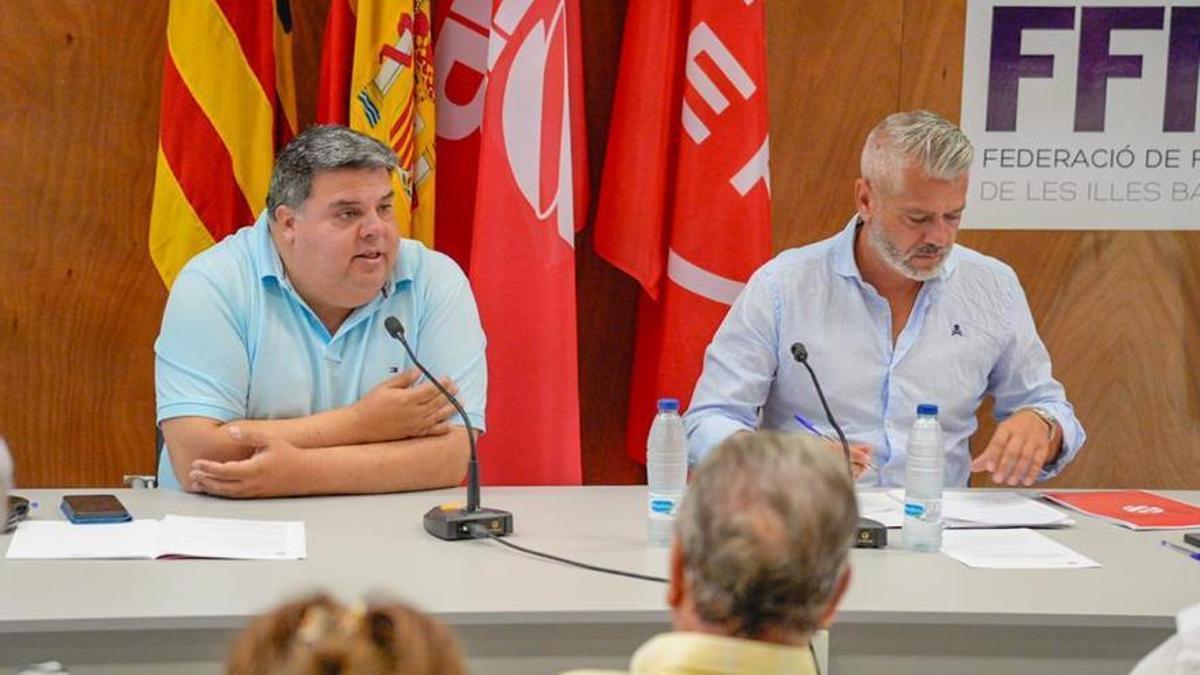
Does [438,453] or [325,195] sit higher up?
[325,195]

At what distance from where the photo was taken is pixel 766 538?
128 cm

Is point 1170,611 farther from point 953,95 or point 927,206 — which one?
point 953,95

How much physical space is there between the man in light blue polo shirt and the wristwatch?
4.03 feet

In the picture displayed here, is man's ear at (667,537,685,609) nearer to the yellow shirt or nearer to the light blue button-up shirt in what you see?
the yellow shirt

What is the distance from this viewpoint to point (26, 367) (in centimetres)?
404

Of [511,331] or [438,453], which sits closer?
Result: [438,453]

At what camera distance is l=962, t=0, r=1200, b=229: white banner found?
4.14 m

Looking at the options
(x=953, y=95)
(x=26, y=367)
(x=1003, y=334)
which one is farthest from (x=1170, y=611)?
(x=26, y=367)

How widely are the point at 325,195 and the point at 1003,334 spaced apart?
1.59m

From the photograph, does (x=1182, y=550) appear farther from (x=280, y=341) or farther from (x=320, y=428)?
(x=280, y=341)

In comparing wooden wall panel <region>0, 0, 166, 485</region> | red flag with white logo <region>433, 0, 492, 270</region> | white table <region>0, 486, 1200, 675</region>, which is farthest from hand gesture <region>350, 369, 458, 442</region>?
wooden wall panel <region>0, 0, 166, 485</region>

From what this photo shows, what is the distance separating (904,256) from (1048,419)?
0.48 metres

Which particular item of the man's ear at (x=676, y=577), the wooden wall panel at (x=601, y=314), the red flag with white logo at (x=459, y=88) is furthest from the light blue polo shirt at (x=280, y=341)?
the man's ear at (x=676, y=577)

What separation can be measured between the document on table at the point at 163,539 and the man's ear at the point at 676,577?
1.22 meters
